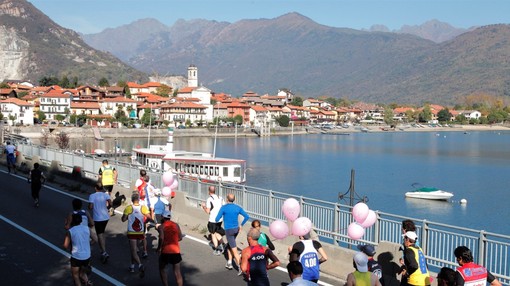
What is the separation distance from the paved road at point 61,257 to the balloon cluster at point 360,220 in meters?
1.15

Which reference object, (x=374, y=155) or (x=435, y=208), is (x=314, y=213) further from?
(x=374, y=155)

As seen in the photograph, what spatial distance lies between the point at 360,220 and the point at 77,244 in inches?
242

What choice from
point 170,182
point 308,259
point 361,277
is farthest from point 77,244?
point 170,182

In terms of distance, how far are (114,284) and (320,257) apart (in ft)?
14.0

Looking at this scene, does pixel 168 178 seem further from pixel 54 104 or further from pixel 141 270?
pixel 54 104

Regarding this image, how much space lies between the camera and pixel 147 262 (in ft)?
45.5

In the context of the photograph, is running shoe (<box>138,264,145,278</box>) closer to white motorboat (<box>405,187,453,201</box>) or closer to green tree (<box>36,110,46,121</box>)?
white motorboat (<box>405,187,453,201</box>)

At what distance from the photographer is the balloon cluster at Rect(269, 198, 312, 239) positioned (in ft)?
38.6

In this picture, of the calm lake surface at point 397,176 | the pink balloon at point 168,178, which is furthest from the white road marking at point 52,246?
the calm lake surface at point 397,176

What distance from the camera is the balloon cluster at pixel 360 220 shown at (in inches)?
508

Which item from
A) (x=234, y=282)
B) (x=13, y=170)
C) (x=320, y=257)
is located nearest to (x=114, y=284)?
(x=234, y=282)

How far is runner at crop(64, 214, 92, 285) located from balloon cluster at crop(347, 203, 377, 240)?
5.67 m

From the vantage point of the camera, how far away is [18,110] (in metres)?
143

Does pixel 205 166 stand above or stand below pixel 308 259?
below
